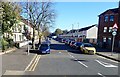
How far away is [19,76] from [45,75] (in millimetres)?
1585

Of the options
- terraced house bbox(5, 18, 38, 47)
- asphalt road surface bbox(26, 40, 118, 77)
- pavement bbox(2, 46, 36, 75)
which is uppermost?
terraced house bbox(5, 18, 38, 47)

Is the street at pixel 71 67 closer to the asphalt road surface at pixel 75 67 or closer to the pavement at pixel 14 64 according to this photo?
the asphalt road surface at pixel 75 67

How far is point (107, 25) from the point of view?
51156 mm

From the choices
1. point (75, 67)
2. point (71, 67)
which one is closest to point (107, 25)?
point (75, 67)

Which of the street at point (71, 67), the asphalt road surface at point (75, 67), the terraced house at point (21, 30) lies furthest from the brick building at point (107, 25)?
the street at point (71, 67)

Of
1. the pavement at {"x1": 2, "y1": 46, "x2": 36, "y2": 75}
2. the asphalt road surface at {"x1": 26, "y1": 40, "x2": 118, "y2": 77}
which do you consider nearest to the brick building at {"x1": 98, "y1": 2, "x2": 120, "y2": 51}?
the asphalt road surface at {"x1": 26, "y1": 40, "x2": 118, "y2": 77}

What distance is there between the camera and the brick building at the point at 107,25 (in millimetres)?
47787

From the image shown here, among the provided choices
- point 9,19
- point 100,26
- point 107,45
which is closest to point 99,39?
point 100,26

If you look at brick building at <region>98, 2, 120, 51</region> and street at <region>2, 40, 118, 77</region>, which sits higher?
brick building at <region>98, 2, 120, 51</region>

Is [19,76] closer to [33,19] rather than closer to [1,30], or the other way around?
[1,30]

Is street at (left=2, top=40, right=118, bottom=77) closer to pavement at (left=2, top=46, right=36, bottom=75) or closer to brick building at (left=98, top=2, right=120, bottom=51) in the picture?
pavement at (left=2, top=46, right=36, bottom=75)

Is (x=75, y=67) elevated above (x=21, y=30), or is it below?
below

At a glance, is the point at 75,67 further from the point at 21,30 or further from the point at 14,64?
the point at 21,30

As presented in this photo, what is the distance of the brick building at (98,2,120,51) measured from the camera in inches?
1881
